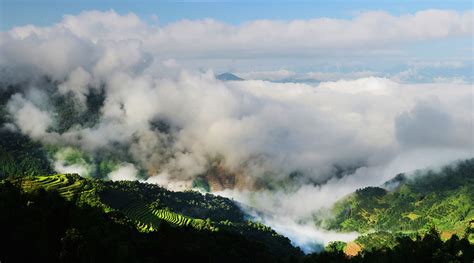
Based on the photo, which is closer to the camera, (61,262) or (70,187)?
(61,262)

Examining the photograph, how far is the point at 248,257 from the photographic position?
164875mm

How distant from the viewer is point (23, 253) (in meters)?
78.2

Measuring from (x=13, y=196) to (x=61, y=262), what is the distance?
24.0 m

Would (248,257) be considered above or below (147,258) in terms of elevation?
above

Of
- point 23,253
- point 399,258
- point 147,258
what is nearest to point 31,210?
point 23,253

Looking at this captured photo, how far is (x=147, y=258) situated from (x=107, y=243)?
15.5 m

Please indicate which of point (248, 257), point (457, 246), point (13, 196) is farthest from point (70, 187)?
point (457, 246)

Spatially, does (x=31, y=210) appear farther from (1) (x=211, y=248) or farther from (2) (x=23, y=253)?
(1) (x=211, y=248)

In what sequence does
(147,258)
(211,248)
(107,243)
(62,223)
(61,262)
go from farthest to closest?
(211,248), (147,258), (62,223), (107,243), (61,262)

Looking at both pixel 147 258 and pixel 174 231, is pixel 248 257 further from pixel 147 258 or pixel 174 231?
pixel 147 258

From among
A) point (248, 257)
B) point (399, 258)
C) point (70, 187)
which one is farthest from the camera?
point (70, 187)

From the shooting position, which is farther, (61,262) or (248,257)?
(248,257)

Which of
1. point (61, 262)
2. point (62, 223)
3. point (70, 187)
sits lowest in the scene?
A: point (61, 262)

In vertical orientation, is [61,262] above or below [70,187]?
below
